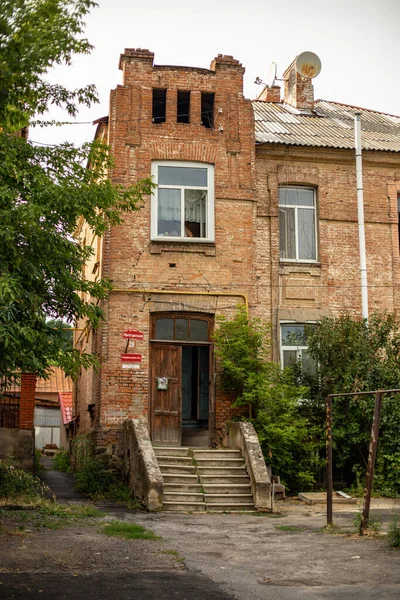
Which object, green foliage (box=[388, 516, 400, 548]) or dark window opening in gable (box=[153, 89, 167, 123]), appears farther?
dark window opening in gable (box=[153, 89, 167, 123])

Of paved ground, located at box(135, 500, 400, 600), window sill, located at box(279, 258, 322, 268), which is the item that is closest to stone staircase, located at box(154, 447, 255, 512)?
paved ground, located at box(135, 500, 400, 600)

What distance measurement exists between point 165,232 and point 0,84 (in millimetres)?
10958

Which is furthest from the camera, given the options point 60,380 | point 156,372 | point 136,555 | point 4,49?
point 60,380

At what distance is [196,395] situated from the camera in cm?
1964

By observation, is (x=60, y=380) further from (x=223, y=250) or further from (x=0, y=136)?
(x=0, y=136)

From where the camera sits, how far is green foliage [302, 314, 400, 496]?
55.4ft

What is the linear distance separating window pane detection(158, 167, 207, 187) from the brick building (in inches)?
1.2

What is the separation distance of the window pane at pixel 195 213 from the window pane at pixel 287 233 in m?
2.20

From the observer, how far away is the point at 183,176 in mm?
18844

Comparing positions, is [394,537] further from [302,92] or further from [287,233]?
[302,92]

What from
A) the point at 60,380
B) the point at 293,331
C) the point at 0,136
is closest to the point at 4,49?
the point at 0,136

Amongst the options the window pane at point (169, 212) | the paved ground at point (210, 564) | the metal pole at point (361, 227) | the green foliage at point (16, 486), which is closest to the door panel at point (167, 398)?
the window pane at point (169, 212)

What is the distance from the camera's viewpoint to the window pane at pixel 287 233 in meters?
19.5

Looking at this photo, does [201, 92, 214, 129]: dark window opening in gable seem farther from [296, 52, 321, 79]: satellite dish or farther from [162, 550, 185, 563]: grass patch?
[162, 550, 185, 563]: grass patch
